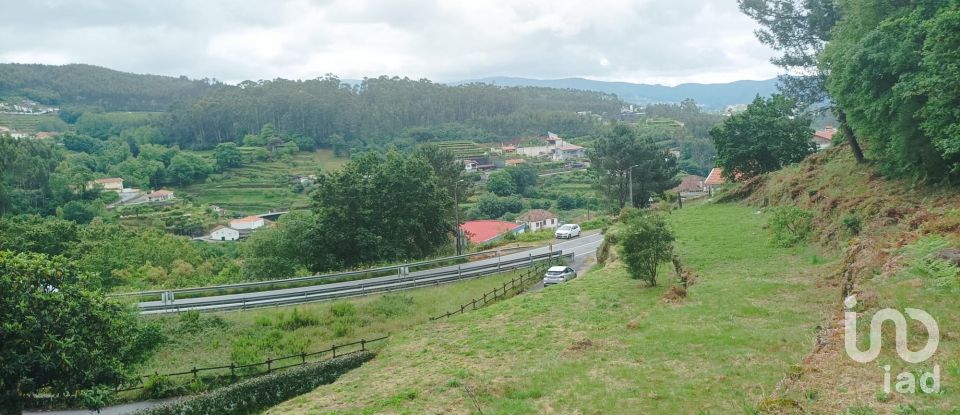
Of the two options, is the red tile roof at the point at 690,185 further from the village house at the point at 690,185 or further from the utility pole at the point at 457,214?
the utility pole at the point at 457,214

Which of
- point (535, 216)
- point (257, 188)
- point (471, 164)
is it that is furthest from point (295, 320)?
point (471, 164)

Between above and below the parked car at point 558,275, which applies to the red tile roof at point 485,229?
below

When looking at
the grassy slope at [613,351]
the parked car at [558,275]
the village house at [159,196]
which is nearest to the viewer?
the grassy slope at [613,351]

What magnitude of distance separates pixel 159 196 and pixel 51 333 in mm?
96911

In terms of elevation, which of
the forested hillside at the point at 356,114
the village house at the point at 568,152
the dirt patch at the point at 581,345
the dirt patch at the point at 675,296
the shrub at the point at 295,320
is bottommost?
the shrub at the point at 295,320

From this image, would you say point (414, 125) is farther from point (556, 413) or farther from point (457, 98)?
point (556, 413)

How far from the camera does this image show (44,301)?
12578 millimetres

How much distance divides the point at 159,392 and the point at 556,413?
44.0ft

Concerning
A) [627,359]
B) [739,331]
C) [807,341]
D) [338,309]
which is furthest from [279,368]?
[807,341]

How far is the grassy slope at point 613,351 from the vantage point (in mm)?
11352

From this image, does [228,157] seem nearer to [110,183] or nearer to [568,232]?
[110,183]

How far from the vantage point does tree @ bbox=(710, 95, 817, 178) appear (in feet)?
145

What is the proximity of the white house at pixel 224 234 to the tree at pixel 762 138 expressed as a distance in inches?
2474

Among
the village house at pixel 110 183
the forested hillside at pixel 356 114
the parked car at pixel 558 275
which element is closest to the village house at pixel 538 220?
the parked car at pixel 558 275
